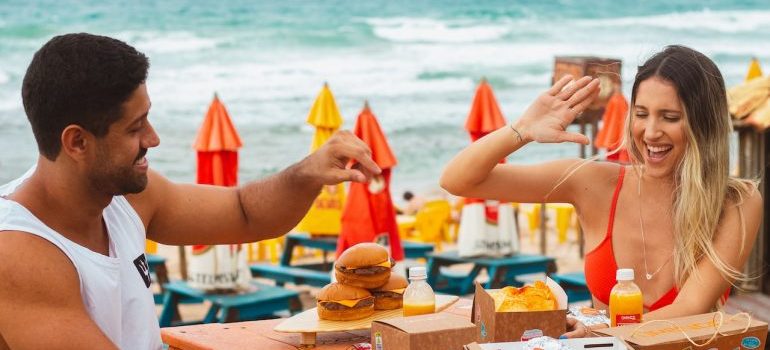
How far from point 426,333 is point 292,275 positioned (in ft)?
18.6

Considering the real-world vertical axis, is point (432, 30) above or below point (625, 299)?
above

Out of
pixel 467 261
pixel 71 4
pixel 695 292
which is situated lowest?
pixel 467 261

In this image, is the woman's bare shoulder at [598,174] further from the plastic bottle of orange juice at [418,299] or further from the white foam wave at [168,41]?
the white foam wave at [168,41]

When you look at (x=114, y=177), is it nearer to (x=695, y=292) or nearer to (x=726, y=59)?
(x=695, y=292)

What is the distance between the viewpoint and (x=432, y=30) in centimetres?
3753

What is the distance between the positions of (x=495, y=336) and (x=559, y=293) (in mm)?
211

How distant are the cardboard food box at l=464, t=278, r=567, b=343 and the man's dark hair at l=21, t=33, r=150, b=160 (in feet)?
3.31

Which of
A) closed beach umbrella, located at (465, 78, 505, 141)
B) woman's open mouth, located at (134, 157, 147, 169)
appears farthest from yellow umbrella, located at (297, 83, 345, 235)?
woman's open mouth, located at (134, 157, 147, 169)

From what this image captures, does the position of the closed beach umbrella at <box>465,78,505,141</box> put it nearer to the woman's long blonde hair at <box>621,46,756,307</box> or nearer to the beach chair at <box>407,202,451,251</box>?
A: the woman's long blonde hair at <box>621,46,756,307</box>

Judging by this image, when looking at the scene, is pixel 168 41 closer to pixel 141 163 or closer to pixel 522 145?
pixel 522 145

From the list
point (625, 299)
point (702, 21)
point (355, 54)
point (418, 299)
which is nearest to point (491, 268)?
point (418, 299)

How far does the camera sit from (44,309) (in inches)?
94.7

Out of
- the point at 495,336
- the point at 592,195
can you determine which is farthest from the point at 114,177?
the point at 592,195

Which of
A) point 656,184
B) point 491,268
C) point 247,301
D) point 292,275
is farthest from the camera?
point 292,275
